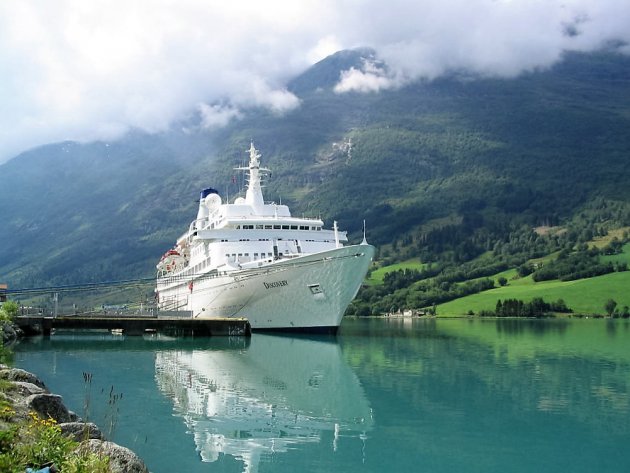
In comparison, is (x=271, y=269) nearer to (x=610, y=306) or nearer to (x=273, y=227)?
(x=273, y=227)

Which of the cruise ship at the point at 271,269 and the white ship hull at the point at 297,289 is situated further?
the cruise ship at the point at 271,269

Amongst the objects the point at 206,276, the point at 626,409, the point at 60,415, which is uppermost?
the point at 206,276

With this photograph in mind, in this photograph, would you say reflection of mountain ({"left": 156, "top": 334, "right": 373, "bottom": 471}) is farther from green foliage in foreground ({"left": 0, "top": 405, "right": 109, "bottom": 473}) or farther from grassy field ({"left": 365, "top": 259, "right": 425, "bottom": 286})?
grassy field ({"left": 365, "top": 259, "right": 425, "bottom": 286})

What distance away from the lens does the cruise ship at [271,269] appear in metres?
44.7

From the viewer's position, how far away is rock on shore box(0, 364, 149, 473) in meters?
9.35

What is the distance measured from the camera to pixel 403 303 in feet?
432

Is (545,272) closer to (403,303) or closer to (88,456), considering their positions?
(403,303)

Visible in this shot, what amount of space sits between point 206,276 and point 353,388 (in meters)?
29.0

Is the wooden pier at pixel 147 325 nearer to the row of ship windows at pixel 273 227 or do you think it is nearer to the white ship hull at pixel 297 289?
the white ship hull at pixel 297 289

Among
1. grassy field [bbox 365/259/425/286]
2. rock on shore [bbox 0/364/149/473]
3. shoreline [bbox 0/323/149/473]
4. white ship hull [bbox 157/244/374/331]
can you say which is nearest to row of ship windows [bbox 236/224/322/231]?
white ship hull [bbox 157/244/374/331]

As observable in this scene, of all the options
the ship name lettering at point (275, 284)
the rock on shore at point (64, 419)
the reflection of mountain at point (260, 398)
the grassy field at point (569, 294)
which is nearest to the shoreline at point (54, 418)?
the rock on shore at point (64, 419)

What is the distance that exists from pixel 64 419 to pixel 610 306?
4329 inches

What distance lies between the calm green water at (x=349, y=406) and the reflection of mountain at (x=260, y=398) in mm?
51

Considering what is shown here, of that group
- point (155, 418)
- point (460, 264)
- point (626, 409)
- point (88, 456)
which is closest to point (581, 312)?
point (460, 264)
